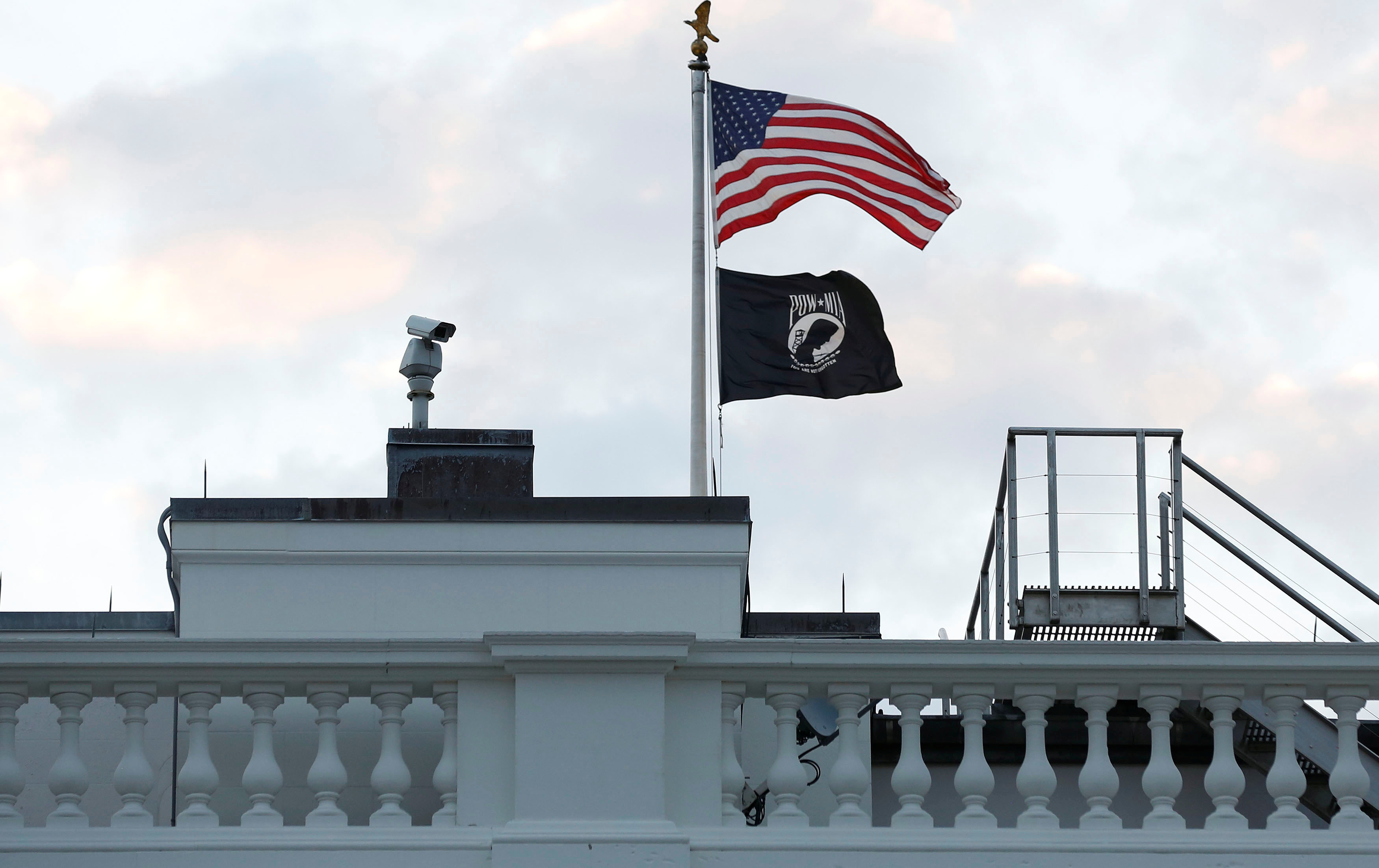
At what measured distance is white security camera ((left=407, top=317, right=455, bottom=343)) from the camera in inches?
387

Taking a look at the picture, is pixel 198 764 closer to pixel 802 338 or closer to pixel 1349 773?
pixel 1349 773

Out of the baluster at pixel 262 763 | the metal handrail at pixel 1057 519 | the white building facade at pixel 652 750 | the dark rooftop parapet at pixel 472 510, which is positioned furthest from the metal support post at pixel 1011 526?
the baluster at pixel 262 763

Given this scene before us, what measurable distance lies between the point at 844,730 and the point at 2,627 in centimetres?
518

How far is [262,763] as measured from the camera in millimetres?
5574

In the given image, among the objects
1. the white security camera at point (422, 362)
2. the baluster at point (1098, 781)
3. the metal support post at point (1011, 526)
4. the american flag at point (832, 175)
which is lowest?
the baluster at point (1098, 781)

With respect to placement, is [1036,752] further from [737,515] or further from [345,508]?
[345,508]

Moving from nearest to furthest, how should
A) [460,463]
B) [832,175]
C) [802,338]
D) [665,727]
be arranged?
[665,727], [460,463], [802,338], [832,175]

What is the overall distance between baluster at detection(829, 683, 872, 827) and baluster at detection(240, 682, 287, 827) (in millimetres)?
1892

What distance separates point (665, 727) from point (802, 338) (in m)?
5.13

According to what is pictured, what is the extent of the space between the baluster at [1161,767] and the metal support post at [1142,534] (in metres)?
4.47

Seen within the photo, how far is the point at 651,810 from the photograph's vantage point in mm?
5559

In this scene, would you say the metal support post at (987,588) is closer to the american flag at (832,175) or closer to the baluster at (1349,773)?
the american flag at (832,175)

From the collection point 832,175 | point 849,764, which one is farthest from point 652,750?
point 832,175

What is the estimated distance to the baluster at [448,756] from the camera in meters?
5.62
